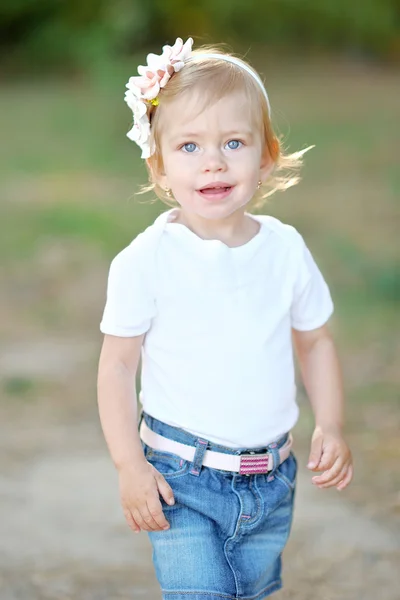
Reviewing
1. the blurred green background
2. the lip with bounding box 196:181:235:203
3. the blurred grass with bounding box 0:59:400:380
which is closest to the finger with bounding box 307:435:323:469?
the lip with bounding box 196:181:235:203

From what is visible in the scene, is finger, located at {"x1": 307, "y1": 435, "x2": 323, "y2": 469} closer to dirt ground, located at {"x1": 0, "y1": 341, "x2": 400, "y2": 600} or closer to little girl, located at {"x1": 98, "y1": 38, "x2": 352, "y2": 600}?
little girl, located at {"x1": 98, "y1": 38, "x2": 352, "y2": 600}

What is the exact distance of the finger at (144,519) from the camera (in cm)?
210

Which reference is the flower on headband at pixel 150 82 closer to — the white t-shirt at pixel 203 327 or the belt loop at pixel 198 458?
the white t-shirt at pixel 203 327

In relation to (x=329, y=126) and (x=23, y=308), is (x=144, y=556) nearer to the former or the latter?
(x=23, y=308)

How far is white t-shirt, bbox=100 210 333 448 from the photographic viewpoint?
7.13ft

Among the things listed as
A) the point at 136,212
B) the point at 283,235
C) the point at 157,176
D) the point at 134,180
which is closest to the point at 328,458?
the point at 283,235

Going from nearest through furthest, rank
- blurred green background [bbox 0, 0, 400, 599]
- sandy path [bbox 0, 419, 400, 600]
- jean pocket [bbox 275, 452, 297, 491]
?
jean pocket [bbox 275, 452, 297, 491] < sandy path [bbox 0, 419, 400, 600] < blurred green background [bbox 0, 0, 400, 599]

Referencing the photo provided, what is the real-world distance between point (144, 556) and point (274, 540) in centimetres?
76

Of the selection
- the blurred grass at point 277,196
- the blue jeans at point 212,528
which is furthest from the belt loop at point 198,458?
the blurred grass at point 277,196

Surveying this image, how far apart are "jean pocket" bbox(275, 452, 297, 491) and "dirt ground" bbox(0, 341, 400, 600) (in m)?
0.55

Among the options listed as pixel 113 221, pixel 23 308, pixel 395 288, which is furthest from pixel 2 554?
pixel 113 221

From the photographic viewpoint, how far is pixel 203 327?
85.7 inches

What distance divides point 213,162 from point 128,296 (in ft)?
1.02

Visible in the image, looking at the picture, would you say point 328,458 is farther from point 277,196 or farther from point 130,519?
point 277,196
